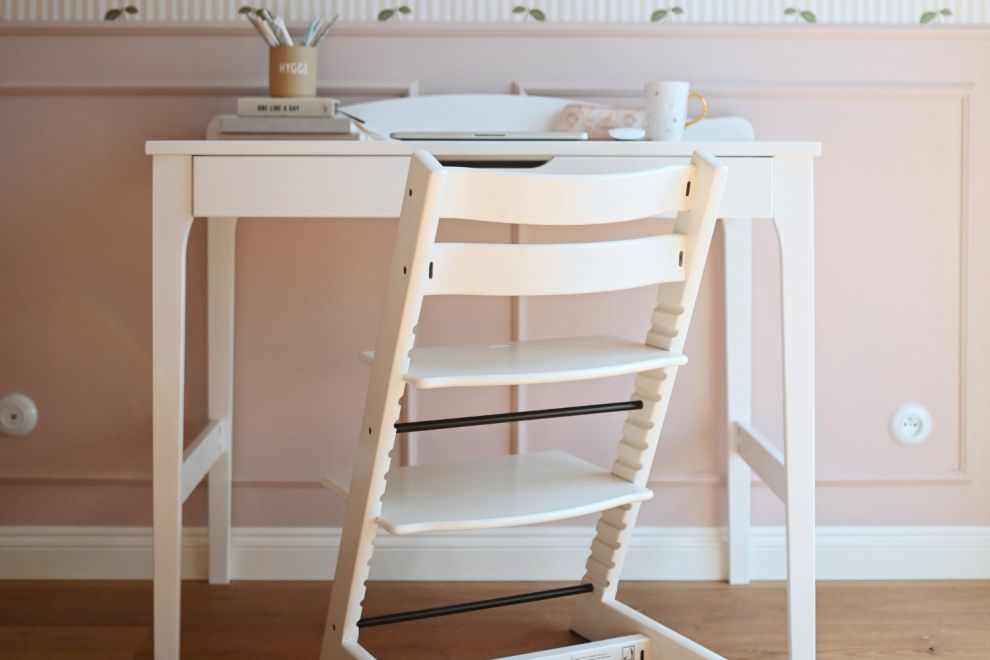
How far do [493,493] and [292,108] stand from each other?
66 centimetres

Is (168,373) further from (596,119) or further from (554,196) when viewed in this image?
(596,119)

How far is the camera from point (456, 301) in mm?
2072

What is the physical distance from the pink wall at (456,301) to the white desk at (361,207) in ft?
1.55

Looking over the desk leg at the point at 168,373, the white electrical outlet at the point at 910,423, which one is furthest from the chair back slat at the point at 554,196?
the white electrical outlet at the point at 910,423

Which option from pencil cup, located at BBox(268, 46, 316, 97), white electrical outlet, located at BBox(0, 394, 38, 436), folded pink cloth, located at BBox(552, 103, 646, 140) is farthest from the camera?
white electrical outlet, located at BBox(0, 394, 38, 436)

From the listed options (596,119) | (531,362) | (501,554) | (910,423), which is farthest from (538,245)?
(910,423)

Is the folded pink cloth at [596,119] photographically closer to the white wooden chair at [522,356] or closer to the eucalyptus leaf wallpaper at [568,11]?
the eucalyptus leaf wallpaper at [568,11]

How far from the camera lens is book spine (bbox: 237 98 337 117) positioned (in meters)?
1.69

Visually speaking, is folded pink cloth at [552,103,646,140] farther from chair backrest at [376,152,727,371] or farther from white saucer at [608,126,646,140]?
chair backrest at [376,152,727,371]

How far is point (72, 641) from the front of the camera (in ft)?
5.89

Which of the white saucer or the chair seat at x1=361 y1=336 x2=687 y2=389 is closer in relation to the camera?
the chair seat at x1=361 y1=336 x2=687 y2=389

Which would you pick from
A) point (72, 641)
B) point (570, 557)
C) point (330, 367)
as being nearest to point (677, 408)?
point (570, 557)

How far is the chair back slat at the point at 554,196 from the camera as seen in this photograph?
122cm

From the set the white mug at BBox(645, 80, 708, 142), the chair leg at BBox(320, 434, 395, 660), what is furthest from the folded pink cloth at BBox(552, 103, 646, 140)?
the chair leg at BBox(320, 434, 395, 660)
